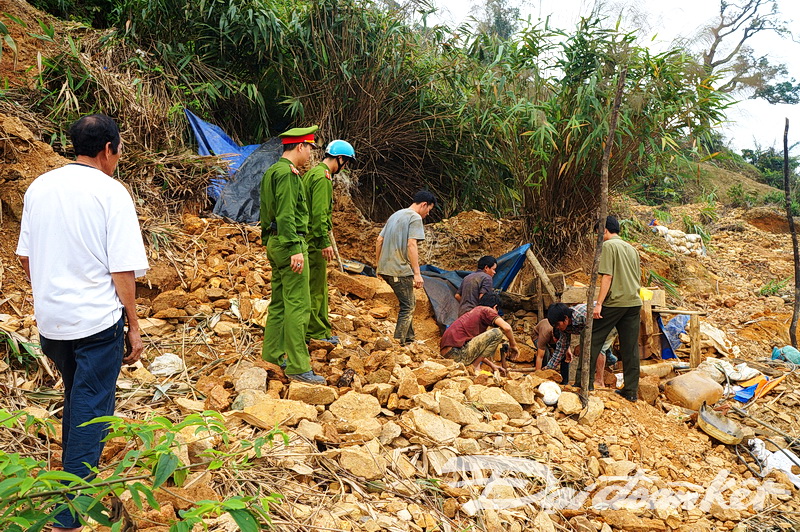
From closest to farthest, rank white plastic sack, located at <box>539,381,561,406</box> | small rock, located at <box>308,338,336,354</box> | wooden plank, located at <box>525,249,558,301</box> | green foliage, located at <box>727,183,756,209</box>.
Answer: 1. white plastic sack, located at <box>539,381,561,406</box>
2. small rock, located at <box>308,338,336,354</box>
3. wooden plank, located at <box>525,249,558,301</box>
4. green foliage, located at <box>727,183,756,209</box>

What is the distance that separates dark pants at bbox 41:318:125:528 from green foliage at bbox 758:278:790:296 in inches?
404

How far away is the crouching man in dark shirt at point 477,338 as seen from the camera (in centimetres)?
457

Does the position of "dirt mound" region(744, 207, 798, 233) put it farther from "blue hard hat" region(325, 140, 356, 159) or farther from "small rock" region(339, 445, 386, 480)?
"small rock" region(339, 445, 386, 480)

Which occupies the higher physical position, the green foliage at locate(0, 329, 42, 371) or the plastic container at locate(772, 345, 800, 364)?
the green foliage at locate(0, 329, 42, 371)

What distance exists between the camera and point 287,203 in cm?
338

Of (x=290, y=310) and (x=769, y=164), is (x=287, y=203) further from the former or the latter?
(x=769, y=164)

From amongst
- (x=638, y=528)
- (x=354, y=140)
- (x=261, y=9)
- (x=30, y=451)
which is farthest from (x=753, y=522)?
(x=261, y=9)

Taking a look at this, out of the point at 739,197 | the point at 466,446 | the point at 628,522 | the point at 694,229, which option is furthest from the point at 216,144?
the point at 739,197

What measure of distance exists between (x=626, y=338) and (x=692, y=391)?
2.28ft

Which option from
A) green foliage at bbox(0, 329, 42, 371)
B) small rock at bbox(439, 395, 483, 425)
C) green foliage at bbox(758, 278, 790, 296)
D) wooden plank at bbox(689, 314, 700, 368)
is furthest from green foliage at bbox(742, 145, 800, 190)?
green foliage at bbox(0, 329, 42, 371)

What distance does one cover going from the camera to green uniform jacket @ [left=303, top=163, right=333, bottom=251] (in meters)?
3.87

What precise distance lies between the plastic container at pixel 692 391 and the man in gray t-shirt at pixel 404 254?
2.13 m

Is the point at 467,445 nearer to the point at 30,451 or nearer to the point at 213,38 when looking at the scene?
the point at 30,451

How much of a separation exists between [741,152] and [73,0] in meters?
21.6
